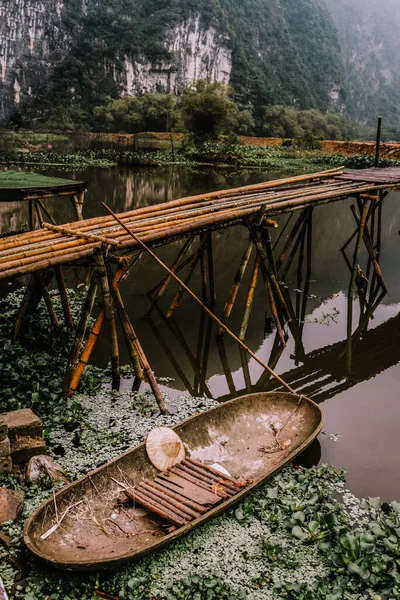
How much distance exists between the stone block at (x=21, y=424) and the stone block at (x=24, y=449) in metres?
0.05

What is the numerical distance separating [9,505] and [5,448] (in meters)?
0.56

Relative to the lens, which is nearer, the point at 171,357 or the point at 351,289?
the point at 171,357

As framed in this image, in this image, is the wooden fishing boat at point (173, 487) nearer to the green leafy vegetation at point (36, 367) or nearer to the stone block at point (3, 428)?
the stone block at point (3, 428)

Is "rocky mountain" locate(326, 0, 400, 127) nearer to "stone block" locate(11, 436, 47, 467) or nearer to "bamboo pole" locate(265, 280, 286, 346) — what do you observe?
"bamboo pole" locate(265, 280, 286, 346)

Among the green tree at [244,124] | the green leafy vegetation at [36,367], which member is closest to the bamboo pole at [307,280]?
the green leafy vegetation at [36,367]

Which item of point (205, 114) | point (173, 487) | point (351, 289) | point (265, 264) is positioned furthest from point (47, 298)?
point (205, 114)

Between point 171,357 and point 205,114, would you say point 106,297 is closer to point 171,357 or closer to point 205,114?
point 171,357

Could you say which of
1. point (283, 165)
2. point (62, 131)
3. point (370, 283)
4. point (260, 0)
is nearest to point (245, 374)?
point (370, 283)

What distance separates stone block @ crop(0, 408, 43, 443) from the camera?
5.22 m

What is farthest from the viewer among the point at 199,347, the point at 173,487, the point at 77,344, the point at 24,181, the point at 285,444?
the point at 24,181

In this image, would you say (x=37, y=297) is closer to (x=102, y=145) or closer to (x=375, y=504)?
(x=375, y=504)

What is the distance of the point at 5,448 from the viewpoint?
4930 millimetres

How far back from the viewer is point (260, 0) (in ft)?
343

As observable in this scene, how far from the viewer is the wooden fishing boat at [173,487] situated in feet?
13.3
